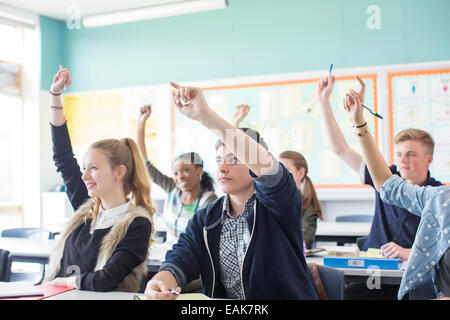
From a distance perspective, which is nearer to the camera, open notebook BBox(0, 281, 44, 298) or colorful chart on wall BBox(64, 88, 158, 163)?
open notebook BBox(0, 281, 44, 298)

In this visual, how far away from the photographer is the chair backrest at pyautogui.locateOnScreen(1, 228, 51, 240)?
3553 mm

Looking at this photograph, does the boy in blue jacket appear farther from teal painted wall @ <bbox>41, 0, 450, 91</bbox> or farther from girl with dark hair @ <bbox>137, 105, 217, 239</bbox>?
teal painted wall @ <bbox>41, 0, 450, 91</bbox>

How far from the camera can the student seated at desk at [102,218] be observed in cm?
182

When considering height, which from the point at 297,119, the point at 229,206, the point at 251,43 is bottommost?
the point at 229,206

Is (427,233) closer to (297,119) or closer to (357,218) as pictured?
(357,218)

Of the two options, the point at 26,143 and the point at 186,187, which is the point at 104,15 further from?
the point at 186,187

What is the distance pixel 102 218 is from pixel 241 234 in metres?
0.70

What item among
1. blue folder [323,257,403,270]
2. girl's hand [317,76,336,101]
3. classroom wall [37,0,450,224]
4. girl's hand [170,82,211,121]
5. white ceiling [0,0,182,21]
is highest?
white ceiling [0,0,182,21]

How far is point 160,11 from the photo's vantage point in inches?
193

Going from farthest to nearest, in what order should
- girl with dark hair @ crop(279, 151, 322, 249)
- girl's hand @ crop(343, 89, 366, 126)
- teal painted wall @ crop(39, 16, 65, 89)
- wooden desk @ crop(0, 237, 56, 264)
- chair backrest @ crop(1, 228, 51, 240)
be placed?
teal painted wall @ crop(39, 16, 65, 89) → chair backrest @ crop(1, 228, 51, 240) → girl with dark hair @ crop(279, 151, 322, 249) → wooden desk @ crop(0, 237, 56, 264) → girl's hand @ crop(343, 89, 366, 126)

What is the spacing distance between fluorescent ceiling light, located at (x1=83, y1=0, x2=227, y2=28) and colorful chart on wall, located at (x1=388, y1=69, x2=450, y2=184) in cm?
204

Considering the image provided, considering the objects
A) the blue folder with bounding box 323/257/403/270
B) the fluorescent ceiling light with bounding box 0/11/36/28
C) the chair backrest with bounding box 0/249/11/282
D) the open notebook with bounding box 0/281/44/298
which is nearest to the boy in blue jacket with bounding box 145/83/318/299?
the open notebook with bounding box 0/281/44/298

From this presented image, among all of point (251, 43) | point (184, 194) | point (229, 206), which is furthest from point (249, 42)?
point (229, 206)

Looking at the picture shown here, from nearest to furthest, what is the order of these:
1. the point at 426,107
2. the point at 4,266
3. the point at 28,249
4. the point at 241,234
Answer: the point at 241,234, the point at 4,266, the point at 28,249, the point at 426,107
